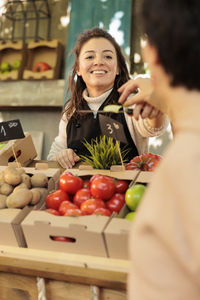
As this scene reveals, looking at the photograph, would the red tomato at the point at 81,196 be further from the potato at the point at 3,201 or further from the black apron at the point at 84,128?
the black apron at the point at 84,128

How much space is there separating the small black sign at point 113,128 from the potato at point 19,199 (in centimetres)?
43

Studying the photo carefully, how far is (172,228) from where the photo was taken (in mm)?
552

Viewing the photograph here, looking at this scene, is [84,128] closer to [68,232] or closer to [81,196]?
[81,196]

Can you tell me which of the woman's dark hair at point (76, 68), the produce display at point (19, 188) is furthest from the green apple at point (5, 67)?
the produce display at point (19, 188)


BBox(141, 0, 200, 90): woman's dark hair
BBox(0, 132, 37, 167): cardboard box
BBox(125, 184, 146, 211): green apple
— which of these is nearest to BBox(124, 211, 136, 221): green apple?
BBox(125, 184, 146, 211): green apple

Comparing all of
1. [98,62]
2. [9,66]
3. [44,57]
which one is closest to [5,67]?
[9,66]

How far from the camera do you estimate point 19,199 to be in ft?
3.99

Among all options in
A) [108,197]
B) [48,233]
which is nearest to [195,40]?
[48,233]

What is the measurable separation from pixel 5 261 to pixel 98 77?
147 centimetres

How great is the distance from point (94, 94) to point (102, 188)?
1.17 meters

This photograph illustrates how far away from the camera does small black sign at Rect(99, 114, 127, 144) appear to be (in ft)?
4.58

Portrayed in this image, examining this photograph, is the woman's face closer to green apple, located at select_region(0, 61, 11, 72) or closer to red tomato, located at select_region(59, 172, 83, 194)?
red tomato, located at select_region(59, 172, 83, 194)

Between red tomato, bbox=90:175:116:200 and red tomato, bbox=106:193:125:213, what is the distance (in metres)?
0.03

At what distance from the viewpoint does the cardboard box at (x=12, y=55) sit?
404 cm
